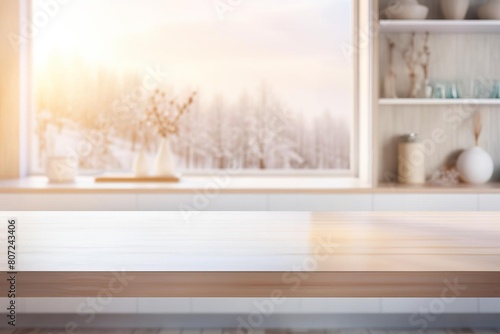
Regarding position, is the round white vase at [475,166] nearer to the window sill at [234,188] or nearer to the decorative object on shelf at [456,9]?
the window sill at [234,188]

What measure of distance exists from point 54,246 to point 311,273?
62cm

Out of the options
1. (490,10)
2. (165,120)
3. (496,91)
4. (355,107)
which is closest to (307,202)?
(355,107)

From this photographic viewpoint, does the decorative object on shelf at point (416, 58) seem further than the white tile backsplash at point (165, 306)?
Yes

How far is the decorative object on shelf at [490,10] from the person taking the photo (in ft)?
11.7

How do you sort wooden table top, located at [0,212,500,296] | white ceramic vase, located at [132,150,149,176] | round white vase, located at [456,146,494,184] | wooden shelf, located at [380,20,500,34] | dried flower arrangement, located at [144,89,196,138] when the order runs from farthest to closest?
dried flower arrangement, located at [144,89,196,138] → white ceramic vase, located at [132,150,149,176] → round white vase, located at [456,146,494,184] → wooden shelf, located at [380,20,500,34] → wooden table top, located at [0,212,500,296]

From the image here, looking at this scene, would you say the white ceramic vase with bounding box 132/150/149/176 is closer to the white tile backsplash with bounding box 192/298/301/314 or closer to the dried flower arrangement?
the dried flower arrangement

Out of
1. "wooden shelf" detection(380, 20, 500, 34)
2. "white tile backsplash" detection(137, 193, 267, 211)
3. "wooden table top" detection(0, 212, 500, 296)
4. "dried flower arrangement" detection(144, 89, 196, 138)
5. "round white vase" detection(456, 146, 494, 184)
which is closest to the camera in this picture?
"wooden table top" detection(0, 212, 500, 296)

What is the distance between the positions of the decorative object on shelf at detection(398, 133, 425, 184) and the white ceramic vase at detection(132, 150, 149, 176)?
1.52 metres

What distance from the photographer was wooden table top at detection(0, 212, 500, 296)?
1.17 m

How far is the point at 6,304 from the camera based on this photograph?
323cm

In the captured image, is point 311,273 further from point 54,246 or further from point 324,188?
point 324,188

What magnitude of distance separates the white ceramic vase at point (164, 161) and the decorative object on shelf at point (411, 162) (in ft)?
4.49

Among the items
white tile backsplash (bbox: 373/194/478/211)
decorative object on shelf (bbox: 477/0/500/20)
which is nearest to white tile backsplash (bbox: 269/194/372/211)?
white tile backsplash (bbox: 373/194/478/211)

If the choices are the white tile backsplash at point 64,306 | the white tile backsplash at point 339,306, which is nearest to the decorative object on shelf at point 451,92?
the white tile backsplash at point 339,306
